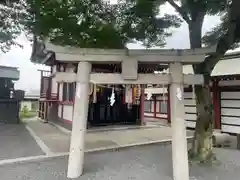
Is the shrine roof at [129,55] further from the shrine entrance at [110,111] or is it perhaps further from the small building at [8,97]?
the small building at [8,97]

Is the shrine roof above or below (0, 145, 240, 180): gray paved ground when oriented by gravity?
above

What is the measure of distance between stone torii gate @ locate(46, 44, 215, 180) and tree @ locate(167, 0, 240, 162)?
1.58m

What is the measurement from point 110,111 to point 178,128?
7340 millimetres

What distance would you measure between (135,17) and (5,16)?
5168mm

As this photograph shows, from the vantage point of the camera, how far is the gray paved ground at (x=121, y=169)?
200 inches

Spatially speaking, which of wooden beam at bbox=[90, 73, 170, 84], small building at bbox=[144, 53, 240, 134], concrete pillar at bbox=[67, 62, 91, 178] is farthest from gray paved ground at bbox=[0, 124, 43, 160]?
small building at bbox=[144, 53, 240, 134]

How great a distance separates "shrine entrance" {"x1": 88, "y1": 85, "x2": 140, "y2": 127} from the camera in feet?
37.7

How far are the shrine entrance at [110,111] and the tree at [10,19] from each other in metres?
4.19

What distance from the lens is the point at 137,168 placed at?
5.70 meters

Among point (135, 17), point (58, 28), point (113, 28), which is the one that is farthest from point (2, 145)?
point (135, 17)

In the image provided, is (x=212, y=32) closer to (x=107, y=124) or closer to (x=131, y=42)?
(x=131, y=42)

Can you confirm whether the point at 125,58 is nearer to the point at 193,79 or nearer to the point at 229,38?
the point at 193,79

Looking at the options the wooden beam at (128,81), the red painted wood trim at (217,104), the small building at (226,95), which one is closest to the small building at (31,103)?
the small building at (226,95)

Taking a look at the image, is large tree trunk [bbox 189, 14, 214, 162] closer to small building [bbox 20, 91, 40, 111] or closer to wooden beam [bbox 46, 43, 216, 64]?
wooden beam [bbox 46, 43, 216, 64]
